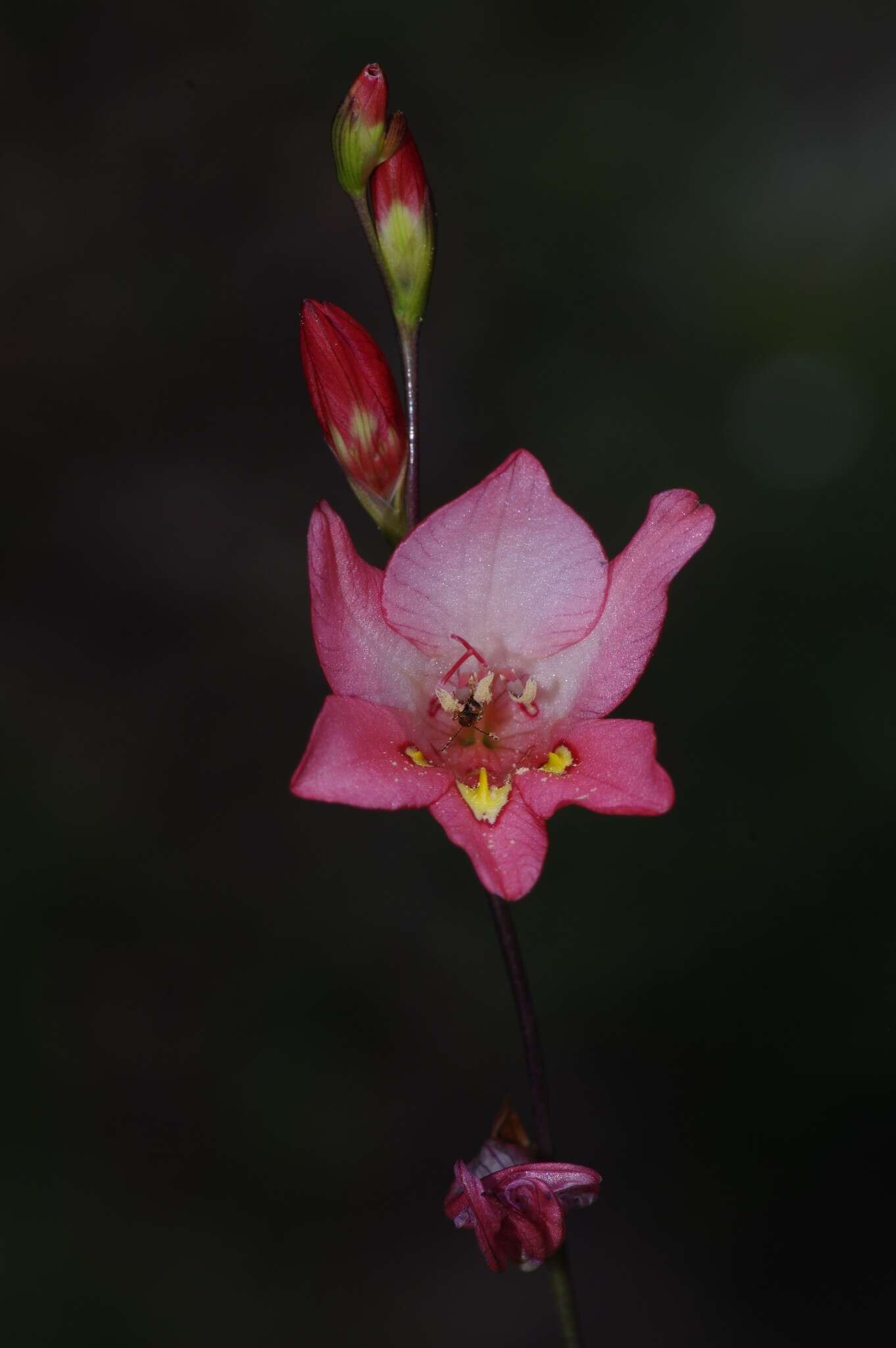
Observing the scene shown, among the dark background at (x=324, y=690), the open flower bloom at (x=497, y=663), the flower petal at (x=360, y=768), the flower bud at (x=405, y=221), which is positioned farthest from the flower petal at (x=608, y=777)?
the dark background at (x=324, y=690)

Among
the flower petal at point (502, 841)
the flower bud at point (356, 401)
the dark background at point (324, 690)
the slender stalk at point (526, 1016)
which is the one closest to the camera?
the flower petal at point (502, 841)

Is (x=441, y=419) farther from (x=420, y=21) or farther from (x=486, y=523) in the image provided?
(x=486, y=523)

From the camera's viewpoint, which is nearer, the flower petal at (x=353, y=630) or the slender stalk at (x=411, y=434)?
the flower petal at (x=353, y=630)

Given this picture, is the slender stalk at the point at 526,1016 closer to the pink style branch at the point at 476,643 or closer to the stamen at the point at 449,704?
the pink style branch at the point at 476,643

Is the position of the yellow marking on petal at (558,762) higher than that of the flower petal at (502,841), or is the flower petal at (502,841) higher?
the yellow marking on petal at (558,762)

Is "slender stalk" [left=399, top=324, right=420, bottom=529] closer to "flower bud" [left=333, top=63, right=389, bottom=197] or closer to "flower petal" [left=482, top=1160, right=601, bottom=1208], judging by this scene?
"flower bud" [left=333, top=63, right=389, bottom=197]

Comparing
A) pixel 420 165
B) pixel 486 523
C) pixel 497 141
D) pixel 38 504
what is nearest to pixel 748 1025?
pixel 486 523

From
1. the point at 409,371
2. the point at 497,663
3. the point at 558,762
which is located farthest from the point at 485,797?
the point at 409,371
